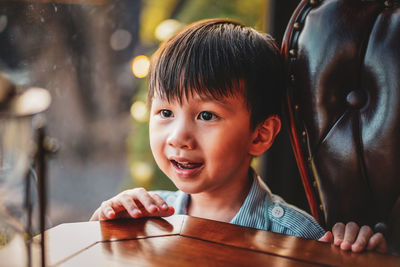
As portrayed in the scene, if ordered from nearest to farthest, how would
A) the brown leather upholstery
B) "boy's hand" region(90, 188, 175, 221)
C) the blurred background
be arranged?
"boy's hand" region(90, 188, 175, 221) < the brown leather upholstery < the blurred background

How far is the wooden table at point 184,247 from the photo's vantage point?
23.8 inches

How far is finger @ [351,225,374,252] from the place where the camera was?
2.29 ft

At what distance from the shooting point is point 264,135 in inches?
45.5

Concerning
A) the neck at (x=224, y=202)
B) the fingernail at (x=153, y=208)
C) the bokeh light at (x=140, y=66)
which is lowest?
the neck at (x=224, y=202)

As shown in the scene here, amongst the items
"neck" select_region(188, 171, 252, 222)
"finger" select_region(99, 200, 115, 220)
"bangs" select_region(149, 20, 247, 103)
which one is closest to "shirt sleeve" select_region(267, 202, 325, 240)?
"neck" select_region(188, 171, 252, 222)

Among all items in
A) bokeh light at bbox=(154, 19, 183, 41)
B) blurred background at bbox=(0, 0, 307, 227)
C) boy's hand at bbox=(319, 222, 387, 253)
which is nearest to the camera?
boy's hand at bbox=(319, 222, 387, 253)

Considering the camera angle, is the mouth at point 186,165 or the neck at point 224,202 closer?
the mouth at point 186,165

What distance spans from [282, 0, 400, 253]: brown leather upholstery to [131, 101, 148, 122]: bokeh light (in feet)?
3.97

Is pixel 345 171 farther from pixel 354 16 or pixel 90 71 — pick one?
pixel 90 71

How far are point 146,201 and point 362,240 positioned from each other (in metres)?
0.42

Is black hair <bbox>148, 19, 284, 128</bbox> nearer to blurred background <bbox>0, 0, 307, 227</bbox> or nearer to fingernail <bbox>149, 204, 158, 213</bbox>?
fingernail <bbox>149, 204, 158, 213</bbox>

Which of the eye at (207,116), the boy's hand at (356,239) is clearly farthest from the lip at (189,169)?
the boy's hand at (356,239)

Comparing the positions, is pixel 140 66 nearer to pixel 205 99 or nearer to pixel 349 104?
pixel 205 99

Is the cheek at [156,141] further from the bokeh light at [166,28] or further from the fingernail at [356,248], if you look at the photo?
the bokeh light at [166,28]
